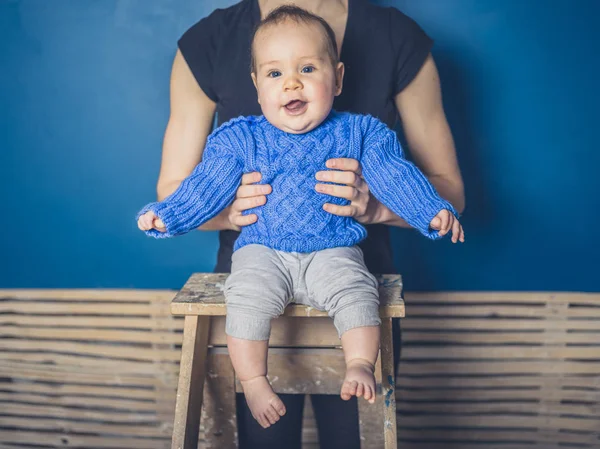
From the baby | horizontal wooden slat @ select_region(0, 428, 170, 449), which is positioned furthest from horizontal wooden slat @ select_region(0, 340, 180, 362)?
the baby

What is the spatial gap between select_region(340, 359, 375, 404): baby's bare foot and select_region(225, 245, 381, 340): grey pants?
8 centimetres

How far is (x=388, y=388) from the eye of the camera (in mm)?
1230

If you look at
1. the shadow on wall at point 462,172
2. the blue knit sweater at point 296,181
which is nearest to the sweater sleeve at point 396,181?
the blue knit sweater at point 296,181

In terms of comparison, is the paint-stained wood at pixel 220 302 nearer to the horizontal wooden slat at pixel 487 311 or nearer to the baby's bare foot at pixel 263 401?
the baby's bare foot at pixel 263 401

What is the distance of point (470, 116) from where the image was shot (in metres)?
1.80

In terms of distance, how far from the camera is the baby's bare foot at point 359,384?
1.02 meters

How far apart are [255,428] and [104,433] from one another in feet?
2.80

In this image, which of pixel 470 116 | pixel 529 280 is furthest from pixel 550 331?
pixel 470 116

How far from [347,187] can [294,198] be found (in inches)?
4.2

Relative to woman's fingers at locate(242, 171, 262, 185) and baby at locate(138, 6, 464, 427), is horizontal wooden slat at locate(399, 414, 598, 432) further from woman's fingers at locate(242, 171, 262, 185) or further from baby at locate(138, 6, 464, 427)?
woman's fingers at locate(242, 171, 262, 185)

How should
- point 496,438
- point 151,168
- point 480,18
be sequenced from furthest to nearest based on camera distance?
point 496,438, point 151,168, point 480,18

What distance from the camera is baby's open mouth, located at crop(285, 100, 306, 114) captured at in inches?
46.1

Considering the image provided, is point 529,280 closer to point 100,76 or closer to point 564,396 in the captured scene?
point 564,396

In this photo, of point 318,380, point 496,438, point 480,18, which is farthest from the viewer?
point 496,438
